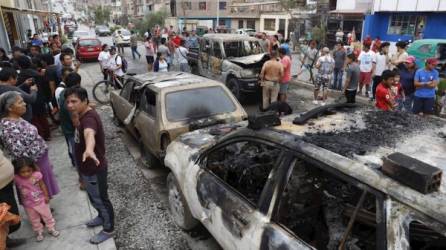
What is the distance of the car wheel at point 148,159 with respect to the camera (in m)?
5.55

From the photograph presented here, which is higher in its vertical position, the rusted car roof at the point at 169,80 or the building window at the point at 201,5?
the building window at the point at 201,5

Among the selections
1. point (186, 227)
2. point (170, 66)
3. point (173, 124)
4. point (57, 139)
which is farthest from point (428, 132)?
point (170, 66)

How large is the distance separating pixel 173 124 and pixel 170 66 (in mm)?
8587

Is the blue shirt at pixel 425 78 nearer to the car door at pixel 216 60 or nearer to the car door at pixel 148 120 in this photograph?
the car door at pixel 148 120

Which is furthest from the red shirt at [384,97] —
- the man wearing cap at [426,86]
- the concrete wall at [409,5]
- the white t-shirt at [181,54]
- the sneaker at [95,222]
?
the concrete wall at [409,5]

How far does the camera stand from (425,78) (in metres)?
Result: 6.28

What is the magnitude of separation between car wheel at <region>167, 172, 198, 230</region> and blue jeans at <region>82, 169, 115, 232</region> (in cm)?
74

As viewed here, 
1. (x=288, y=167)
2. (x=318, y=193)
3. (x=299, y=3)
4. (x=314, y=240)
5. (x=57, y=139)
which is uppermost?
(x=299, y=3)

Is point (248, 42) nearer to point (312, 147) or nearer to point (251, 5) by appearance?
point (312, 147)

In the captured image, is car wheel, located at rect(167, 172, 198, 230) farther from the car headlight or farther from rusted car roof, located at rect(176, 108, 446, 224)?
the car headlight

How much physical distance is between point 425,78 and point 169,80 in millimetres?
4847

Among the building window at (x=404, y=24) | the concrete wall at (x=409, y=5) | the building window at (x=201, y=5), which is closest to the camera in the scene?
the concrete wall at (x=409, y=5)

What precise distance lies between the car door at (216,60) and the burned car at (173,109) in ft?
14.5

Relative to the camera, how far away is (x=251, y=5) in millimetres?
47750
